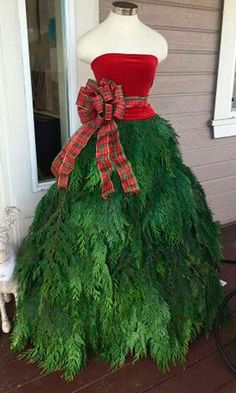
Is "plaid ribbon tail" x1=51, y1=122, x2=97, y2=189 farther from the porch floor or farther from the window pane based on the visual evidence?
the porch floor

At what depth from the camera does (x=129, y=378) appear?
4.80 ft

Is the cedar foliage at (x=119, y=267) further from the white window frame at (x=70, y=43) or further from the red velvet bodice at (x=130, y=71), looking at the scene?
the white window frame at (x=70, y=43)

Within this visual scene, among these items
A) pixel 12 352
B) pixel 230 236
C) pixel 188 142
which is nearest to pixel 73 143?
pixel 12 352

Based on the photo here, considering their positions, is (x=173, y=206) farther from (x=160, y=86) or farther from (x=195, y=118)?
(x=195, y=118)

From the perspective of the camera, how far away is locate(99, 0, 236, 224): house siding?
6.93ft

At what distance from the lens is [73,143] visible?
53.5 inches

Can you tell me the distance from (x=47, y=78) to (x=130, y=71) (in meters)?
0.67

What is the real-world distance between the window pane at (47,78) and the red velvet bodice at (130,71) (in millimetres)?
515

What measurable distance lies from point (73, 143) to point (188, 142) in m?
Answer: 1.31

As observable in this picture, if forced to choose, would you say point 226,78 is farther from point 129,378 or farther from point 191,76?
point 129,378

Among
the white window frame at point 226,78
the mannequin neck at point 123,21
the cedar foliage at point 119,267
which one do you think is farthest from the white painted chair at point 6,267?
the white window frame at point 226,78

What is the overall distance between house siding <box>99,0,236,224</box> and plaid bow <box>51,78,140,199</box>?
783 millimetres

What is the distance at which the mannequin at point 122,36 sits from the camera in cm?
127

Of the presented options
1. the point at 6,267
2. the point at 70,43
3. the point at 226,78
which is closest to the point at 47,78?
the point at 70,43
